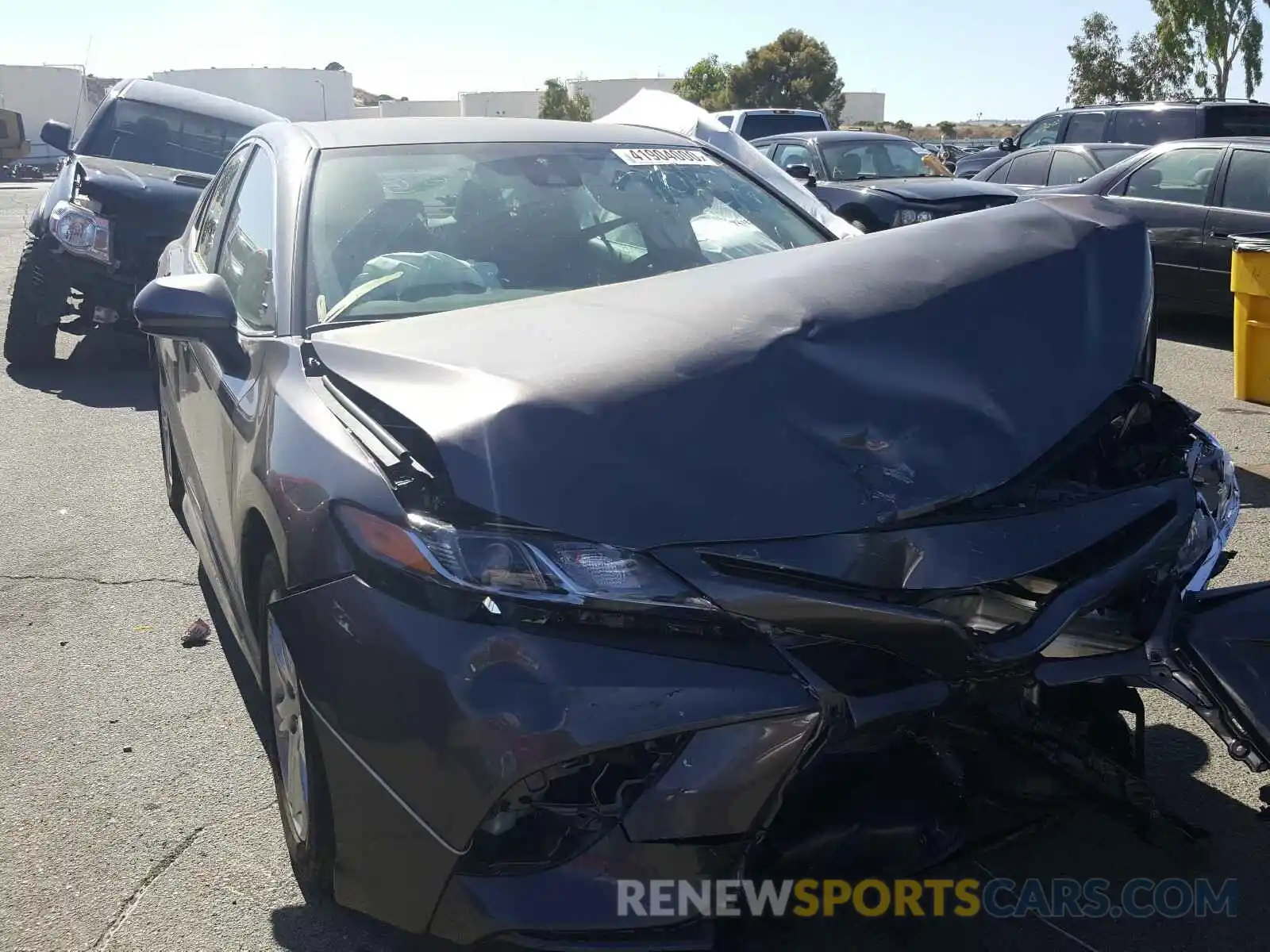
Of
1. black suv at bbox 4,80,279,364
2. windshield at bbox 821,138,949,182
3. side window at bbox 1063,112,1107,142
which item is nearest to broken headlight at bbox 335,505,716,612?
black suv at bbox 4,80,279,364

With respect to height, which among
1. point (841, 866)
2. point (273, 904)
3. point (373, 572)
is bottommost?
point (273, 904)

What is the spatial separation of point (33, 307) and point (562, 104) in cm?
4703

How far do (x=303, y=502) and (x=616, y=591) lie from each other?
2.56ft

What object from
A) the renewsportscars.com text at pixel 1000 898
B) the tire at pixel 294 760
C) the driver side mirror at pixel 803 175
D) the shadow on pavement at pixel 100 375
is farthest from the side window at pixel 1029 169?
the tire at pixel 294 760

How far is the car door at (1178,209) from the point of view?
9086mm

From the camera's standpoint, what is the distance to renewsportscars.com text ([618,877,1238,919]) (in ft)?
7.59

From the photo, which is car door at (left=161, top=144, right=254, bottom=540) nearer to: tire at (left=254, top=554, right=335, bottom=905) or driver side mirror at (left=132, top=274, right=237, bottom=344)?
driver side mirror at (left=132, top=274, right=237, bottom=344)

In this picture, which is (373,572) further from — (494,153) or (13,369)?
(13,369)

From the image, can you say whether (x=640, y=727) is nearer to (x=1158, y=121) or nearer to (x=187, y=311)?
(x=187, y=311)

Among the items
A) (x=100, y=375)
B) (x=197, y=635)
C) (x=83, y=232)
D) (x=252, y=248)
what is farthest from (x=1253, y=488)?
(x=100, y=375)

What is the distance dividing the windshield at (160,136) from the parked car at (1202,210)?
21.3 ft

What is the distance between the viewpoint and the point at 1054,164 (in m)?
12.0

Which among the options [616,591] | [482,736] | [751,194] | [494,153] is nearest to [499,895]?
[482,736]

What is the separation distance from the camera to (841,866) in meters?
2.22
